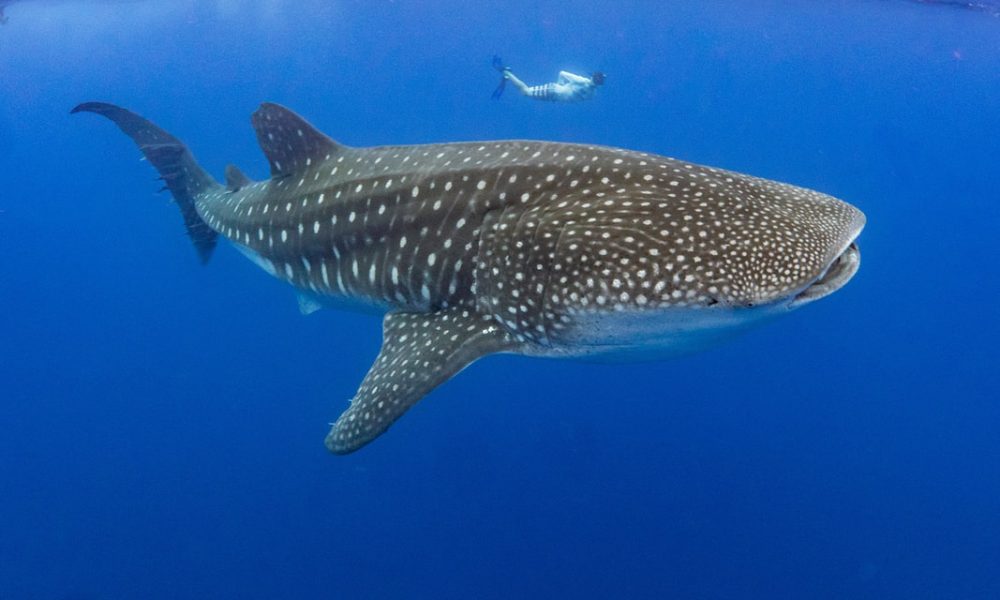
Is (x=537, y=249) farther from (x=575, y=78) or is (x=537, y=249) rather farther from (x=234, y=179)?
(x=575, y=78)

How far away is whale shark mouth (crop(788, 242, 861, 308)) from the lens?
9.82ft

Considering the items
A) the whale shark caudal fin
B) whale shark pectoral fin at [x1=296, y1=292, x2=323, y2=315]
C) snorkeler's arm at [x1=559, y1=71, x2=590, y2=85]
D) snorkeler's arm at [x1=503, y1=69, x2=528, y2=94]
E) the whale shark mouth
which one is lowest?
whale shark pectoral fin at [x1=296, y1=292, x2=323, y2=315]

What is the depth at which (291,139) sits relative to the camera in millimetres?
5809

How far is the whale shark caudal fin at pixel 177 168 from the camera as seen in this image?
7711 mm

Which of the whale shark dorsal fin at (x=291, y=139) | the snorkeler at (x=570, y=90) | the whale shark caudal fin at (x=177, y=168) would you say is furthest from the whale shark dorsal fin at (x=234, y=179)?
the snorkeler at (x=570, y=90)

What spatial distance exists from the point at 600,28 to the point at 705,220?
4376cm

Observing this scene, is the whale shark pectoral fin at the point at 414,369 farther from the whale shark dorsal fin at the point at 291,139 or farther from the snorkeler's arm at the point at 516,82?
the snorkeler's arm at the point at 516,82

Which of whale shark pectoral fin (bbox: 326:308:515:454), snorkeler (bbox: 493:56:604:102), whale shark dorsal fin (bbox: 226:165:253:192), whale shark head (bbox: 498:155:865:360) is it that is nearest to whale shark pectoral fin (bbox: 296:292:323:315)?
whale shark dorsal fin (bbox: 226:165:253:192)

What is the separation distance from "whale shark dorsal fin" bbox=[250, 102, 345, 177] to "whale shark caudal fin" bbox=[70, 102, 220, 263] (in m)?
2.30

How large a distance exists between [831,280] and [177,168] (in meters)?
7.96

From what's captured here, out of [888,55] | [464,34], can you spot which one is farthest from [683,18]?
[464,34]

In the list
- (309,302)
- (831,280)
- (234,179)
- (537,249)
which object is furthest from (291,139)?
(831,280)

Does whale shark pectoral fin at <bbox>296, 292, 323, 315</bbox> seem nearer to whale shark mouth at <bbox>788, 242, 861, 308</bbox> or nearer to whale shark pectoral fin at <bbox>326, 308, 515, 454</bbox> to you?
whale shark pectoral fin at <bbox>326, 308, 515, 454</bbox>

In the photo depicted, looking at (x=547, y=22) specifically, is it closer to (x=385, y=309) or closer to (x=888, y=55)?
(x=888, y=55)
